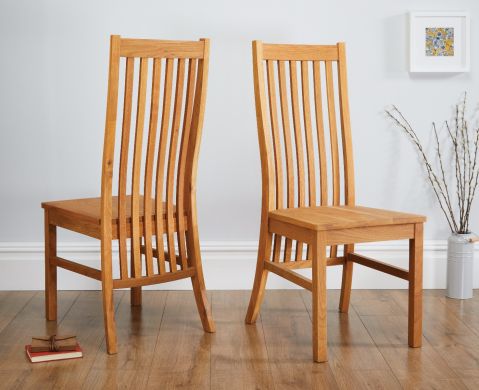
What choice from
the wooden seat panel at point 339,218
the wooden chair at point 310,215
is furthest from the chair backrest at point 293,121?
the wooden seat panel at point 339,218

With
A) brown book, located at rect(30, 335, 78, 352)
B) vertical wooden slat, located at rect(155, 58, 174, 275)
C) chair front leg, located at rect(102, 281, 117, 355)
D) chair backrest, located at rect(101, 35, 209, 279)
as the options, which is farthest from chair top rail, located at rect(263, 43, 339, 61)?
brown book, located at rect(30, 335, 78, 352)

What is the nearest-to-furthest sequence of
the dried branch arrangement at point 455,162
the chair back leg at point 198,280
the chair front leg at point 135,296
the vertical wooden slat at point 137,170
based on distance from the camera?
the vertical wooden slat at point 137,170
the chair back leg at point 198,280
the chair front leg at point 135,296
the dried branch arrangement at point 455,162

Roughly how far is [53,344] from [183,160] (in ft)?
2.47

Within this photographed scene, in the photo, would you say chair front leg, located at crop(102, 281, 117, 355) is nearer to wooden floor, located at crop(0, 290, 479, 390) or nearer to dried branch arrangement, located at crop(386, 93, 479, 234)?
wooden floor, located at crop(0, 290, 479, 390)

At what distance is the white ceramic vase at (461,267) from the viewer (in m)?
3.12

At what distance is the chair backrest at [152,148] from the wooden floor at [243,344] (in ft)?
0.94

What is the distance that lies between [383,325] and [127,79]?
4.23ft

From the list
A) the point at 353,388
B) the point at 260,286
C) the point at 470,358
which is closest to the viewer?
the point at 353,388

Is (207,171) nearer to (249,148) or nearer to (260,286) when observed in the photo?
(249,148)

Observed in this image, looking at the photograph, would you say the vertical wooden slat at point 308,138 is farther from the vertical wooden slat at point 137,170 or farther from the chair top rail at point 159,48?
the vertical wooden slat at point 137,170

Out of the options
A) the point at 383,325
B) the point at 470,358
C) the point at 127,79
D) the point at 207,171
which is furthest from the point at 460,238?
the point at 127,79

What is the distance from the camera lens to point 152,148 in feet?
8.08

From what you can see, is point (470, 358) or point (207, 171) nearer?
point (470, 358)

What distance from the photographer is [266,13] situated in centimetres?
318
